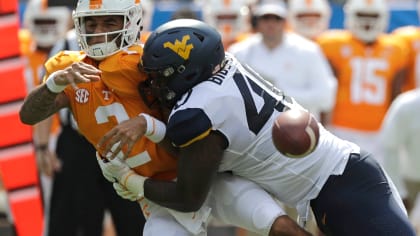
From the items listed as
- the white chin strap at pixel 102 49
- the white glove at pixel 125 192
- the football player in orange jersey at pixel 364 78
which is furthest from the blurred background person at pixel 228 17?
the white chin strap at pixel 102 49

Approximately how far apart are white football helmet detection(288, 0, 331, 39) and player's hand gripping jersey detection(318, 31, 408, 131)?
1.49ft

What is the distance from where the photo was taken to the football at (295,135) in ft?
14.7

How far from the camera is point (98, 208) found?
6555 mm

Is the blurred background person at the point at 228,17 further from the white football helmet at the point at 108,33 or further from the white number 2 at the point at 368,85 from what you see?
the white football helmet at the point at 108,33

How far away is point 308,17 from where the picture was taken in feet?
29.7

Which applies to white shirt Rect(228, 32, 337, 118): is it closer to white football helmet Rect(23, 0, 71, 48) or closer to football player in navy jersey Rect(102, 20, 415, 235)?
white football helmet Rect(23, 0, 71, 48)

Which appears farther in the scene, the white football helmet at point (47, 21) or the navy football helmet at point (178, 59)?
the white football helmet at point (47, 21)

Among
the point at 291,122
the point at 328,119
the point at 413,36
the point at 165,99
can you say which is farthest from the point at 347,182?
the point at 413,36

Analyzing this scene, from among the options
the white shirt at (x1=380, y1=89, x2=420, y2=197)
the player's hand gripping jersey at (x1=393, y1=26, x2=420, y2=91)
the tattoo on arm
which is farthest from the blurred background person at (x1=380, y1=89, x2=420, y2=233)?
the tattoo on arm

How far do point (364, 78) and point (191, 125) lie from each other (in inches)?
158

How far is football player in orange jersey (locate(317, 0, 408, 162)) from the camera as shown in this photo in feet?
27.4

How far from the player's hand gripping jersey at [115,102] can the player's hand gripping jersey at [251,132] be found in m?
0.26

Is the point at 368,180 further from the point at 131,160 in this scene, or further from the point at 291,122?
the point at 131,160

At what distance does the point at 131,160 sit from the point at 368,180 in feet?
2.82
